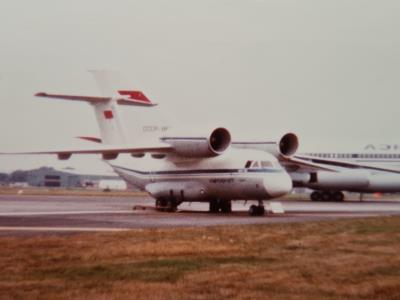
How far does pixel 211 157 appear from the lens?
2841 cm

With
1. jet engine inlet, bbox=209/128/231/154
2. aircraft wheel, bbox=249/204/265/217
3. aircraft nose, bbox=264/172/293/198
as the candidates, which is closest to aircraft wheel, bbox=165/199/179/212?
jet engine inlet, bbox=209/128/231/154

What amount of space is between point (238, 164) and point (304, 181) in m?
18.0

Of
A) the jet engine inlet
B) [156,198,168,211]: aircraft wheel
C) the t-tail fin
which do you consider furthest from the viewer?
the t-tail fin

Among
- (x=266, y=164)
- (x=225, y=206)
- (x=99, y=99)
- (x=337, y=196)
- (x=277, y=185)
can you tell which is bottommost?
(x=337, y=196)

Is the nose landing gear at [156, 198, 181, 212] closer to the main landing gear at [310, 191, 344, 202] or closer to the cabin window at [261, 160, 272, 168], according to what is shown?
the cabin window at [261, 160, 272, 168]

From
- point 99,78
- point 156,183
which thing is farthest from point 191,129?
point 99,78

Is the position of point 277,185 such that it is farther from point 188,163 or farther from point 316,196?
point 316,196

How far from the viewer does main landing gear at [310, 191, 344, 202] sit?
47844 mm

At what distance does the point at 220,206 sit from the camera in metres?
29.5

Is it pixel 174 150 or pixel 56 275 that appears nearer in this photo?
pixel 56 275

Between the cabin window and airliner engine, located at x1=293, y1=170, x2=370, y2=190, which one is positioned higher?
the cabin window

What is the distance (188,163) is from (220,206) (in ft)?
7.56

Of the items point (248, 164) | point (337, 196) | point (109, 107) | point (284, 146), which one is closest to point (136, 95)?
point (109, 107)

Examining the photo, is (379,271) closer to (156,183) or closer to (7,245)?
(7,245)
